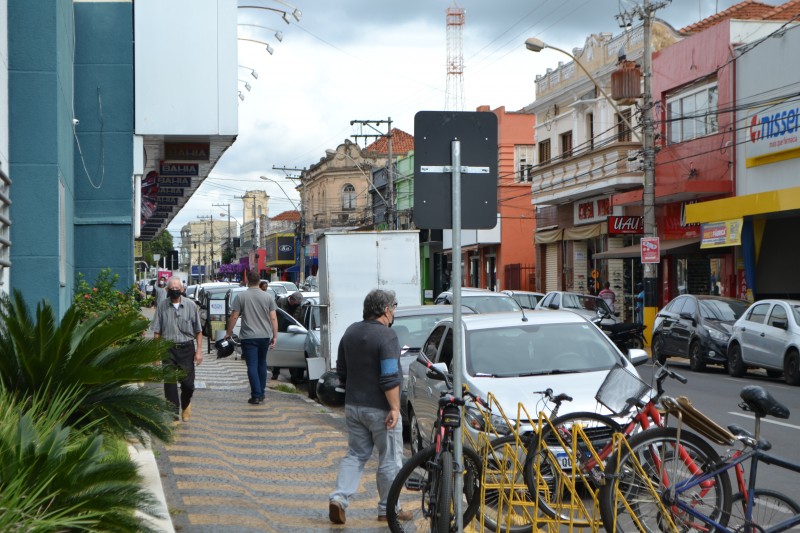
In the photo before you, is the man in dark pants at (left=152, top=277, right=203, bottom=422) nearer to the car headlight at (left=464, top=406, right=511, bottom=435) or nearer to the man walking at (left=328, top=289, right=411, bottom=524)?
the car headlight at (left=464, top=406, right=511, bottom=435)

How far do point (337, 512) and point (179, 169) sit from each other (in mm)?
17190

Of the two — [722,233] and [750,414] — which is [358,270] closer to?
[750,414]

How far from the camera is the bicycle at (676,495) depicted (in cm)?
604

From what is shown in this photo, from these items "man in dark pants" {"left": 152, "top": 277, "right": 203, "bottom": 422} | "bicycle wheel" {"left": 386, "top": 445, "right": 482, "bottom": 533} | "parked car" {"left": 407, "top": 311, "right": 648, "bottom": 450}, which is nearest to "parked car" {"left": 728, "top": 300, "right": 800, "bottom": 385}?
"parked car" {"left": 407, "top": 311, "right": 648, "bottom": 450}

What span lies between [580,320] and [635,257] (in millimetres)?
26369

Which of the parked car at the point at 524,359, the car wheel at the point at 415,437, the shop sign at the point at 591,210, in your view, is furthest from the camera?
the shop sign at the point at 591,210

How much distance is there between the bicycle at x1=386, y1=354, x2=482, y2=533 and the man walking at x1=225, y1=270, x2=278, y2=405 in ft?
24.9

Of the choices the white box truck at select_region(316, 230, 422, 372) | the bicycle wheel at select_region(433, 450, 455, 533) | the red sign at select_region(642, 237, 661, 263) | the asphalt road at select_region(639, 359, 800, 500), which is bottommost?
the asphalt road at select_region(639, 359, 800, 500)

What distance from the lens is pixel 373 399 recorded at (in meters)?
7.75

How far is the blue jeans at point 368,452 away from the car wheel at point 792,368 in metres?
13.4

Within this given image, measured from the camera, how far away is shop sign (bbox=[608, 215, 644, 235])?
110ft

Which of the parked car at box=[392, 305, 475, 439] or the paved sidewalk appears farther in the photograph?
the parked car at box=[392, 305, 475, 439]

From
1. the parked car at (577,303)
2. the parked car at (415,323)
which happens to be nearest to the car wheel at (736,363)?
the parked car at (577,303)

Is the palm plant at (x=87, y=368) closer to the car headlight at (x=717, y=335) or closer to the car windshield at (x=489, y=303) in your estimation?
the car windshield at (x=489, y=303)
